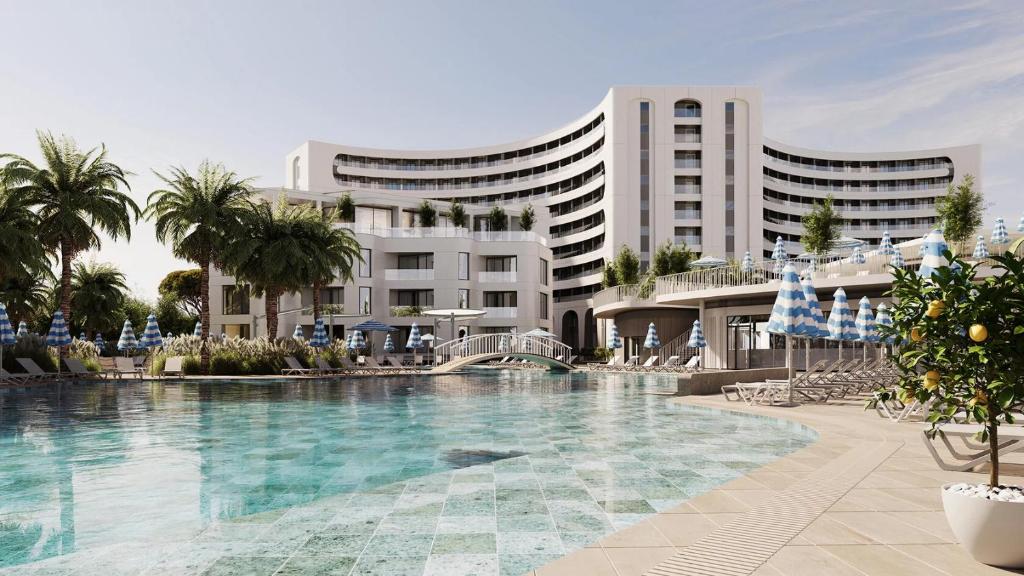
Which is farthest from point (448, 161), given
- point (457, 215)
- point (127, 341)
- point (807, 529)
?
point (807, 529)

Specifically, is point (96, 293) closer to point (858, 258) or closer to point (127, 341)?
point (127, 341)

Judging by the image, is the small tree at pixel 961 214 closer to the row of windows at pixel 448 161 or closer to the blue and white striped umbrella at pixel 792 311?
the blue and white striped umbrella at pixel 792 311

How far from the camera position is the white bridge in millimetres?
31073

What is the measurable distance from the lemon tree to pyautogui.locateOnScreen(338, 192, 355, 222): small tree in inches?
1808

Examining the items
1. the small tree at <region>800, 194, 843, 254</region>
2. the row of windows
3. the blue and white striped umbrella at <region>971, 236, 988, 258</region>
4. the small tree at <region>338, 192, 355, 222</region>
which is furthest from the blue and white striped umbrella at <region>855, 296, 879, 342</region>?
the row of windows

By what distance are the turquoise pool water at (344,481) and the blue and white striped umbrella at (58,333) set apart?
10232 mm

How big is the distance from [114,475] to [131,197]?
929 inches

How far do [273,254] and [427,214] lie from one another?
22017 mm

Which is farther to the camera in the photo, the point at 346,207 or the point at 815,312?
the point at 346,207

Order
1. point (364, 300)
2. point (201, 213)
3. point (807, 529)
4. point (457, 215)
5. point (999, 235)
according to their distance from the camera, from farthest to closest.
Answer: point (457, 215) < point (364, 300) < point (999, 235) < point (201, 213) < point (807, 529)

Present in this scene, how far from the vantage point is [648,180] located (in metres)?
57.5

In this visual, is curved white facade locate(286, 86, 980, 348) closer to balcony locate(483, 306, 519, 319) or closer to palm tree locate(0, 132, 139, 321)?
balcony locate(483, 306, 519, 319)

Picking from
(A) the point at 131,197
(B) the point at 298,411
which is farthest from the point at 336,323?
(B) the point at 298,411

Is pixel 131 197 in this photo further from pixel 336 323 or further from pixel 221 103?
pixel 336 323
